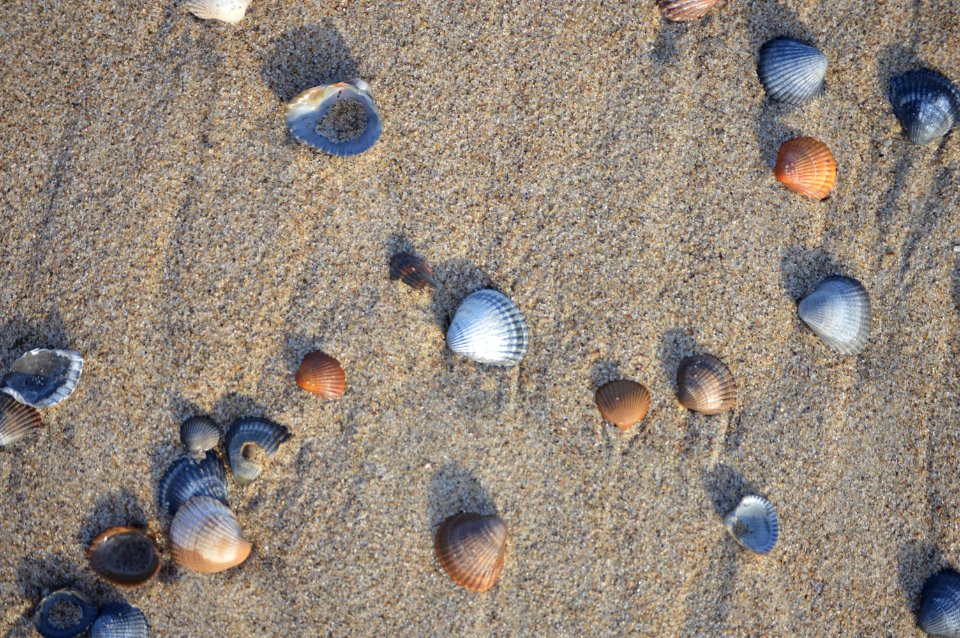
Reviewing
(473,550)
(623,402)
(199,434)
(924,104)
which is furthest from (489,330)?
(924,104)

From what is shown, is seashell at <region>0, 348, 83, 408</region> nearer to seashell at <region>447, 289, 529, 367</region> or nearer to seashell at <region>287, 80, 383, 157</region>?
seashell at <region>287, 80, 383, 157</region>

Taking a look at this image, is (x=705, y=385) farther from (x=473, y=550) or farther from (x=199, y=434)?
(x=199, y=434)

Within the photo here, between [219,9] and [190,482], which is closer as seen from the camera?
[190,482]

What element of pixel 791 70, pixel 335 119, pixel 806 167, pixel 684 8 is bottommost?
pixel 335 119

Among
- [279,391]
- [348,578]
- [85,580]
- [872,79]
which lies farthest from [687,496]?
[85,580]

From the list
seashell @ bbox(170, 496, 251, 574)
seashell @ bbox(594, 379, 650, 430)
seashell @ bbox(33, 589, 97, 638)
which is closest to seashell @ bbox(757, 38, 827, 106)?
seashell @ bbox(594, 379, 650, 430)

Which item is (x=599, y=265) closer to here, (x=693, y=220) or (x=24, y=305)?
(x=693, y=220)
